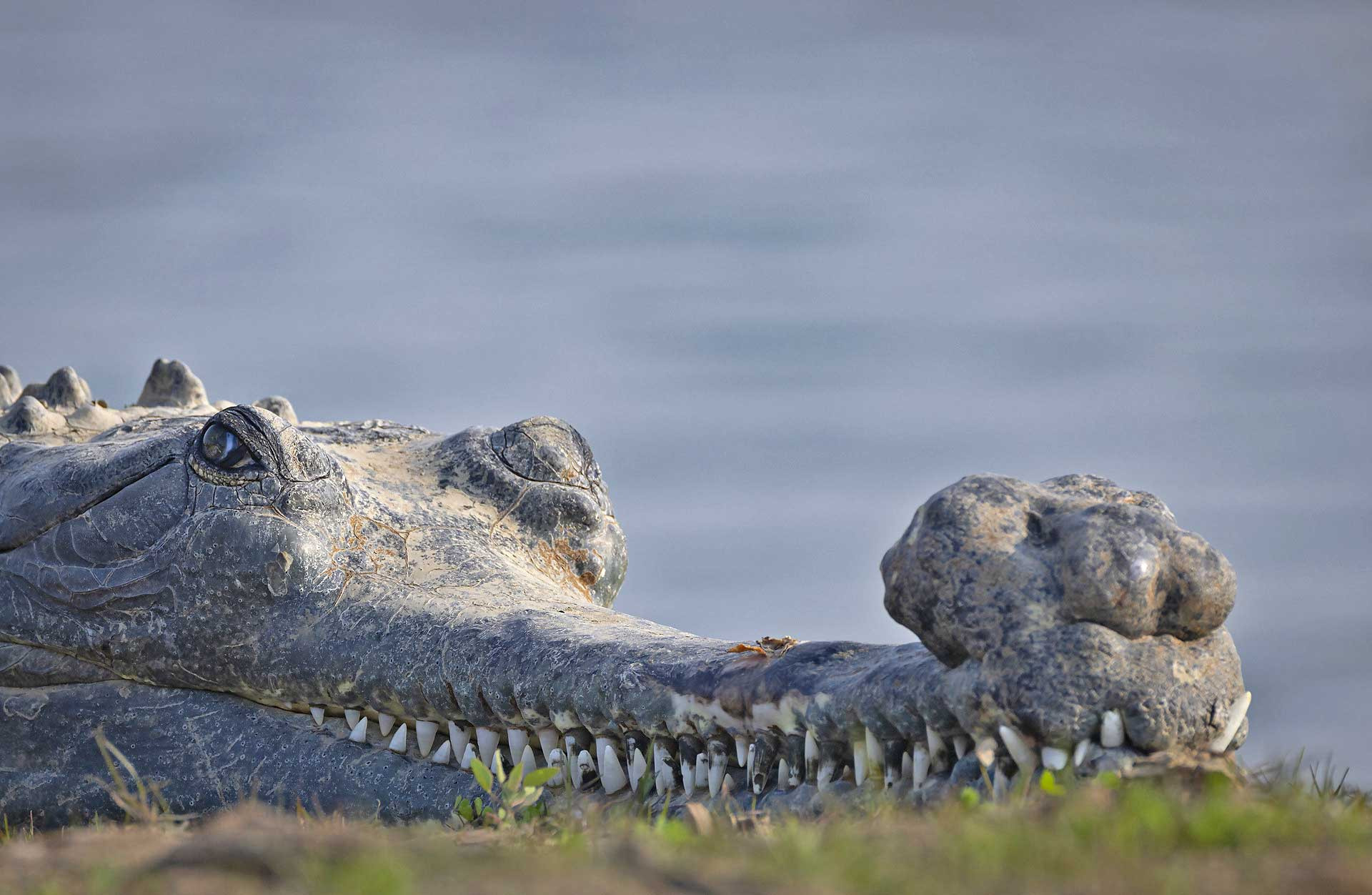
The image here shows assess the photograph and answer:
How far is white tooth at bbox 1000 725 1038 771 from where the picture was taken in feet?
10.7

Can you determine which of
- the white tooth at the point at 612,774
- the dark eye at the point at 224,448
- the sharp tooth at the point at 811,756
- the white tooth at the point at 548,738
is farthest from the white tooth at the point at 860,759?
the dark eye at the point at 224,448

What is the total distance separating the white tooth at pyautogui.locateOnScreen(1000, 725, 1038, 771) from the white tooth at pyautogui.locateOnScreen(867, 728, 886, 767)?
38 centimetres

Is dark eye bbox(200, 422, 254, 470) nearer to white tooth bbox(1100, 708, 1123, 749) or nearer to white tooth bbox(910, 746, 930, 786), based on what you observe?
white tooth bbox(910, 746, 930, 786)

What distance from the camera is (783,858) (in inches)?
94.6

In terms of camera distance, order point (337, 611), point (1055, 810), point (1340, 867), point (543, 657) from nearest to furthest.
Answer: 1. point (1340, 867)
2. point (1055, 810)
3. point (543, 657)
4. point (337, 611)

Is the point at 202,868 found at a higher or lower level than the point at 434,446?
lower

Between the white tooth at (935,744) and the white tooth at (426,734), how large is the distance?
6.99ft

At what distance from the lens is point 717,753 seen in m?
3.98

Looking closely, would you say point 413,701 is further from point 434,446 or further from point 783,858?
point 783,858

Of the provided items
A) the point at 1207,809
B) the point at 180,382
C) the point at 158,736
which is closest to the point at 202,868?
the point at 1207,809

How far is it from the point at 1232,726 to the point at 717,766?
1.45 metres

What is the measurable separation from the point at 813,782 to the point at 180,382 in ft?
22.8

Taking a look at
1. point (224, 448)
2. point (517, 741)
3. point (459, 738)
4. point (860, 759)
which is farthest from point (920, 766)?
point (224, 448)

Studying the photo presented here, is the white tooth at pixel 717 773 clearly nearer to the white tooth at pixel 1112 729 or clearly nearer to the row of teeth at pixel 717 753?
the row of teeth at pixel 717 753
